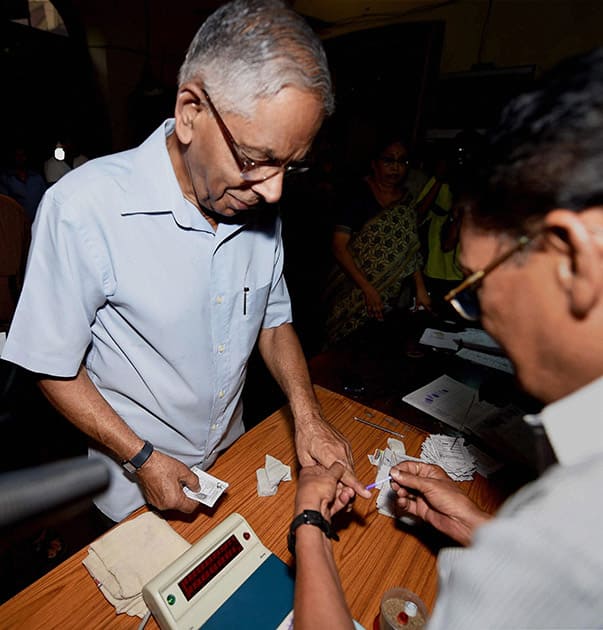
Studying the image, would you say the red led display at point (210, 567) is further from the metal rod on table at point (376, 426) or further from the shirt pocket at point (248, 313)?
the metal rod on table at point (376, 426)

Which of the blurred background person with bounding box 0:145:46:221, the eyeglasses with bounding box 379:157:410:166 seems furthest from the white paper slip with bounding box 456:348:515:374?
the blurred background person with bounding box 0:145:46:221

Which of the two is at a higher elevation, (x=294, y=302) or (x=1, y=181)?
(x=1, y=181)

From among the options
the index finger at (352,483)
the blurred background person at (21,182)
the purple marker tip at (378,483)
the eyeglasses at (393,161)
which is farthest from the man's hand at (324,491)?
the blurred background person at (21,182)

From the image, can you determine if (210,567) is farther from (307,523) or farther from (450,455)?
(450,455)

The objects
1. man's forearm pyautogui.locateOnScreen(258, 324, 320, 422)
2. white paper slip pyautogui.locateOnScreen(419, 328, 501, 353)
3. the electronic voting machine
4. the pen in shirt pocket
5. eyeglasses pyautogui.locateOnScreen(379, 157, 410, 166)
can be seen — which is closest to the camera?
the electronic voting machine

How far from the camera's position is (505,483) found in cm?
140

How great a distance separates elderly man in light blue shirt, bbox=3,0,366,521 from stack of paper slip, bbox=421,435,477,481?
38 centimetres

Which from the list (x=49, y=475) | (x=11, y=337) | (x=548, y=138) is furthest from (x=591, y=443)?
(x=11, y=337)

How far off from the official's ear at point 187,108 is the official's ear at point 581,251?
85 cm

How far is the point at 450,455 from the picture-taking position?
1.47 metres

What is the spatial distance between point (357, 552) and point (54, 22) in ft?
24.3

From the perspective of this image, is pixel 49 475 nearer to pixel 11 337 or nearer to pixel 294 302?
pixel 11 337

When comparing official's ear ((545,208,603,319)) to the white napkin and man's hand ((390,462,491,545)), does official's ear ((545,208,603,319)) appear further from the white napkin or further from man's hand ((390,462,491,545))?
the white napkin

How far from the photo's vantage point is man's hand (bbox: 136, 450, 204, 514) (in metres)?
1.11
